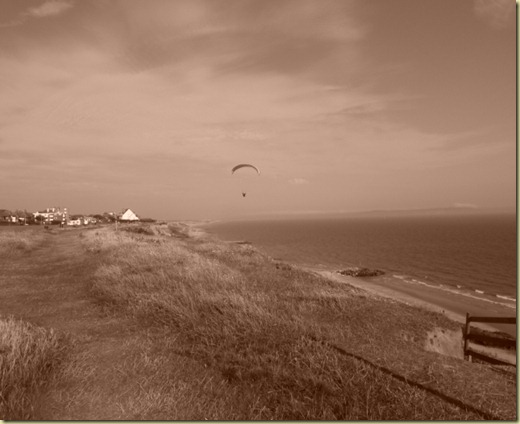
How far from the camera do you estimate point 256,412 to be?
6574 millimetres

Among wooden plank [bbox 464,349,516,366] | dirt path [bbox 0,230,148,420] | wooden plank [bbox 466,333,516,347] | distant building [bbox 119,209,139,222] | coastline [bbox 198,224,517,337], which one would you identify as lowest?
coastline [bbox 198,224,517,337]

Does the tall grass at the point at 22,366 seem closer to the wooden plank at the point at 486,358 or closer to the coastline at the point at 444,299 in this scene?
the wooden plank at the point at 486,358

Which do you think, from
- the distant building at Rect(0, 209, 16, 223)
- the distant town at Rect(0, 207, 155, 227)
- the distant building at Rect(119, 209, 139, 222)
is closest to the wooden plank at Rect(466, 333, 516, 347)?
the distant town at Rect(0, 207, 155, 227)

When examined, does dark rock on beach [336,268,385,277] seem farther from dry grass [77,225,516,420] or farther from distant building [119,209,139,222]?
distant building [119,209,139,222]

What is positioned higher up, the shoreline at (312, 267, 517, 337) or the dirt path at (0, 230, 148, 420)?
the dirt path at (0, 230, 148, 420)

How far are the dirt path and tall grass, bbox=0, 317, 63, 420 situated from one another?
0.25 metres

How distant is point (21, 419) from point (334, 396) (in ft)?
18.2

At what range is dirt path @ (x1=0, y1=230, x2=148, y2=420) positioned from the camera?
6453mm

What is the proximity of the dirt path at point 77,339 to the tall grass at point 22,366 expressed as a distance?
253 mm

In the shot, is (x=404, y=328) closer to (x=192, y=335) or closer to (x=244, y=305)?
(x=244, y=305)

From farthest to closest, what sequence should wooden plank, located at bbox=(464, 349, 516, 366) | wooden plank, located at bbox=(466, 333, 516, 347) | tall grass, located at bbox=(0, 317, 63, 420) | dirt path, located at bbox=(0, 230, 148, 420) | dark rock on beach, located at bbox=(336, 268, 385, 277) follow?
dark rock on beach, located at bbox=(336, 268, 385, 277)
wooden plank, located at bbox=(466, 333, 516, 347)
wooden plank, located at bbox=(464, 349, 516, 366)
dirt path, located at bbox=(0, 230, 148, 420)
tall grass, located at bbox=(0, 317, 63, 420)

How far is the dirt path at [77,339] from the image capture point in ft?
21.2

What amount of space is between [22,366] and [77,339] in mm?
2719

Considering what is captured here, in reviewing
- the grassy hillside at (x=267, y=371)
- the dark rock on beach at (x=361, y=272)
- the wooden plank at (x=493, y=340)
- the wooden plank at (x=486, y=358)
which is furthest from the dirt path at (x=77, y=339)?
the dark rock on beach at (x=361, y=272)
